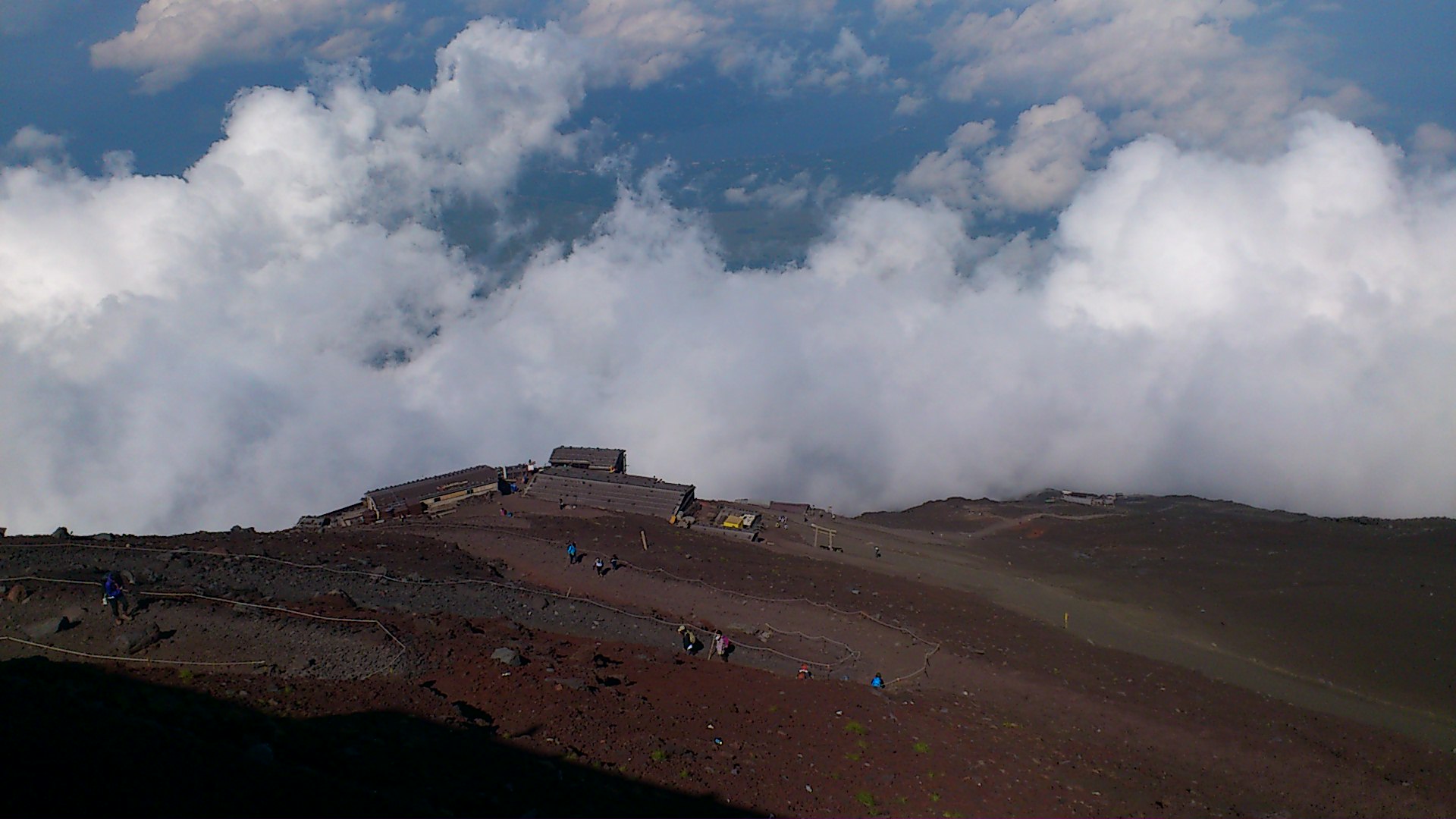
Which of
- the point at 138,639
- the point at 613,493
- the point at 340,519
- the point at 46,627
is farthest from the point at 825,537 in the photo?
the point at 46,627

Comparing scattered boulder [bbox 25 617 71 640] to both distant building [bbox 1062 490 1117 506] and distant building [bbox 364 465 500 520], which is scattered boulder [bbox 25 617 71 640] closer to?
distant building [bbox 364 465 500 520]

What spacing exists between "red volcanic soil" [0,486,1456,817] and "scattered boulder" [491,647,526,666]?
0.12m

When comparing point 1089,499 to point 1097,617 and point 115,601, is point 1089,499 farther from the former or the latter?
point 115,601

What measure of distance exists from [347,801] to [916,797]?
13.4 meters

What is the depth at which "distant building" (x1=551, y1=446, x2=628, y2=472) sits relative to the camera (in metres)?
54.7

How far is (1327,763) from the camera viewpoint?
26156 millimetres

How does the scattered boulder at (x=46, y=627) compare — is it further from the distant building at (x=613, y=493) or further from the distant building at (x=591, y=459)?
the distant building at (x=591, y=459)

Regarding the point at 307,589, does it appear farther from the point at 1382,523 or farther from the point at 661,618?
the point at 1382,523

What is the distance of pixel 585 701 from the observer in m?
21.9

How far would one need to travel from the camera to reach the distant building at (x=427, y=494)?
150 ft

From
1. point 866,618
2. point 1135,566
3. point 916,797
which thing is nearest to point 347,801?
point 916,797

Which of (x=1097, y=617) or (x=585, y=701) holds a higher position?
(x=1097, y=617)

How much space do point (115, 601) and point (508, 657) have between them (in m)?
10.9

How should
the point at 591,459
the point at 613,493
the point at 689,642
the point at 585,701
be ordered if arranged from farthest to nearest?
1. the point at 591,459
2. the point at 613,493
3. the point at 689,642
4. the point at 585,701
